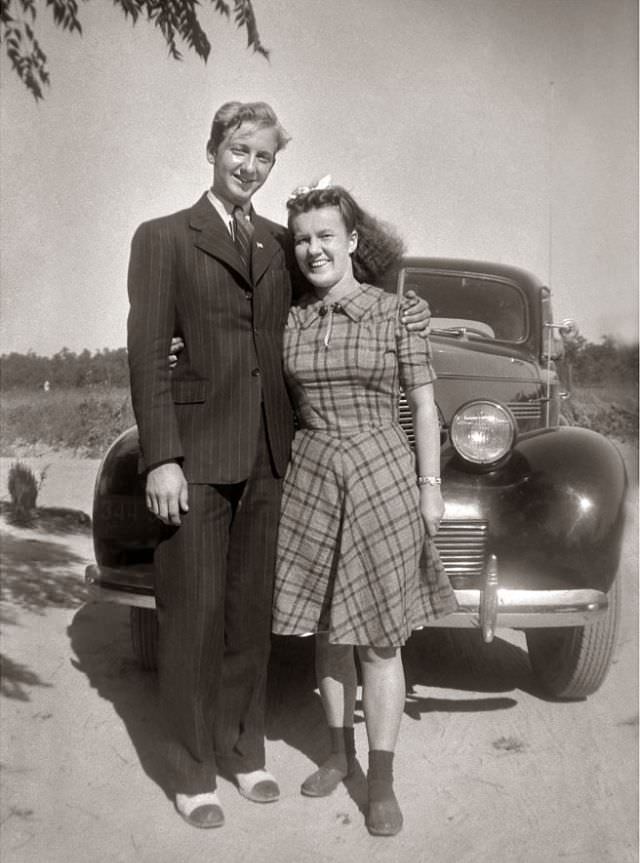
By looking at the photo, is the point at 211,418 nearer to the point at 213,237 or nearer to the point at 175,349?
the point at 175,349

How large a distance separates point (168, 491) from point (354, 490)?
0.45 m

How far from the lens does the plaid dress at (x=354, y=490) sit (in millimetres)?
2131

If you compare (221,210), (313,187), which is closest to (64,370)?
(221,210)

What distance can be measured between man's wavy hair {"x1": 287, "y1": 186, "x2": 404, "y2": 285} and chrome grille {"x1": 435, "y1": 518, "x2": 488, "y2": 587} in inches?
29.6

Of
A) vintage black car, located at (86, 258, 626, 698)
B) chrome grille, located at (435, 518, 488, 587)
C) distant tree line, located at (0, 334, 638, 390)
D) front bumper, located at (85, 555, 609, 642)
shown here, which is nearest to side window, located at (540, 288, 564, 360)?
vintage black car, located at (86, 258, 626, 698)

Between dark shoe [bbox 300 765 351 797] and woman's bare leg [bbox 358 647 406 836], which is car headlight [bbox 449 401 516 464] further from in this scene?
dark shoe [bbox 300 765 351 797]

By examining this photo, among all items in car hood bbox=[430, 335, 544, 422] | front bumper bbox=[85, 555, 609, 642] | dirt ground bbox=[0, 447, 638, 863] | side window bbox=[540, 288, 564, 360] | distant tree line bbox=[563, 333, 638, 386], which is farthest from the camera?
side window bbox=[540, 288, 564, 360]

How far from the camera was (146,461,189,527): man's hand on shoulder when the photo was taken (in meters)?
2.11

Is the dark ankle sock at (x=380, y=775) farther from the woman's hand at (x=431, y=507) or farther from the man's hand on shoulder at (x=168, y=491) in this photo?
the man's hand on shoulder at (x=168, y=491)

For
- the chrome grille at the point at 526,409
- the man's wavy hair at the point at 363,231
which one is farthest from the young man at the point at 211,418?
the chrome grille at the point at 526,409

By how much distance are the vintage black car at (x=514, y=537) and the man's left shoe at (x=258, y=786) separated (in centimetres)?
57

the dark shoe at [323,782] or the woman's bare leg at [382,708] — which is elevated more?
the woman's bare leg at [382,708]

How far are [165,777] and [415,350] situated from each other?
1299 millimetres

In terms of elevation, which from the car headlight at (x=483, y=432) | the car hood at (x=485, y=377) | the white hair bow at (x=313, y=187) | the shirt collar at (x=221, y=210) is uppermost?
the white hair bow at (x=313, y=187)
